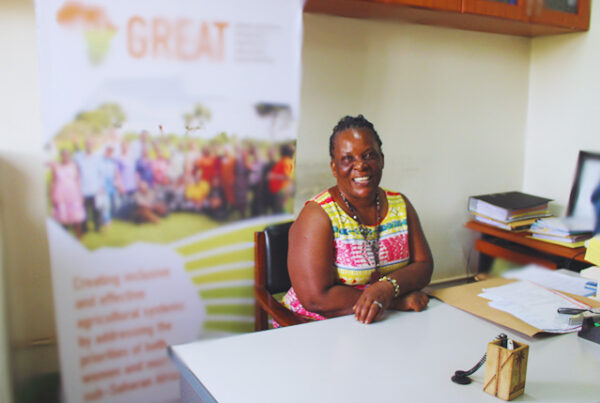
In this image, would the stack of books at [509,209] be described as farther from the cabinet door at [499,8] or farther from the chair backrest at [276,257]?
the chair backrest at [276,257]

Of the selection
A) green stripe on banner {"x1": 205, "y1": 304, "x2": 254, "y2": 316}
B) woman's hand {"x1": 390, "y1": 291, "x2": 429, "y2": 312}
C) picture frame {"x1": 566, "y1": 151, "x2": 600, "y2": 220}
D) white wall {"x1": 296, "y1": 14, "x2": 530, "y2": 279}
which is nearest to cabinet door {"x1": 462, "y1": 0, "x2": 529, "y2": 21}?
white wall {"x1": 296, "y1": 14, "x2": 530, "y2": 279}

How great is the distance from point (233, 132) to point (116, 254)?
515mm

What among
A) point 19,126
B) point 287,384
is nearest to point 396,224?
point 287,384

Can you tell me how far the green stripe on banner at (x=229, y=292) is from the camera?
1.74 m

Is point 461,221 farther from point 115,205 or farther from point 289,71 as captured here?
point 115,205

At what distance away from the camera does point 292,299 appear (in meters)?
1.84

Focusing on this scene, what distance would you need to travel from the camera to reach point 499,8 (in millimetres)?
2240

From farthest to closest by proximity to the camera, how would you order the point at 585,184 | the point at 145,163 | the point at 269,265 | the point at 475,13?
the point at 585,184, the point at 475,13, the point at 269,265, the point at 145,163

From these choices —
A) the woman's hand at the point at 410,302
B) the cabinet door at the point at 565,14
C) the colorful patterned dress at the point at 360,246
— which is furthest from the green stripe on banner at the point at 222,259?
the cabinet door at the point at 565,14

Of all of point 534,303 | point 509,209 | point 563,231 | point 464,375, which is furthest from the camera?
point 509,209

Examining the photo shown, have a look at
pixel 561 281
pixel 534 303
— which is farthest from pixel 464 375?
pixel 561 281

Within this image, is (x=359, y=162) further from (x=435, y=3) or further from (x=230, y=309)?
(x=435, y=3)

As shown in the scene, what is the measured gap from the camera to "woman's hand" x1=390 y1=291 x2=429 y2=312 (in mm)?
1604

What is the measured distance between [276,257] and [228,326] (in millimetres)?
316
